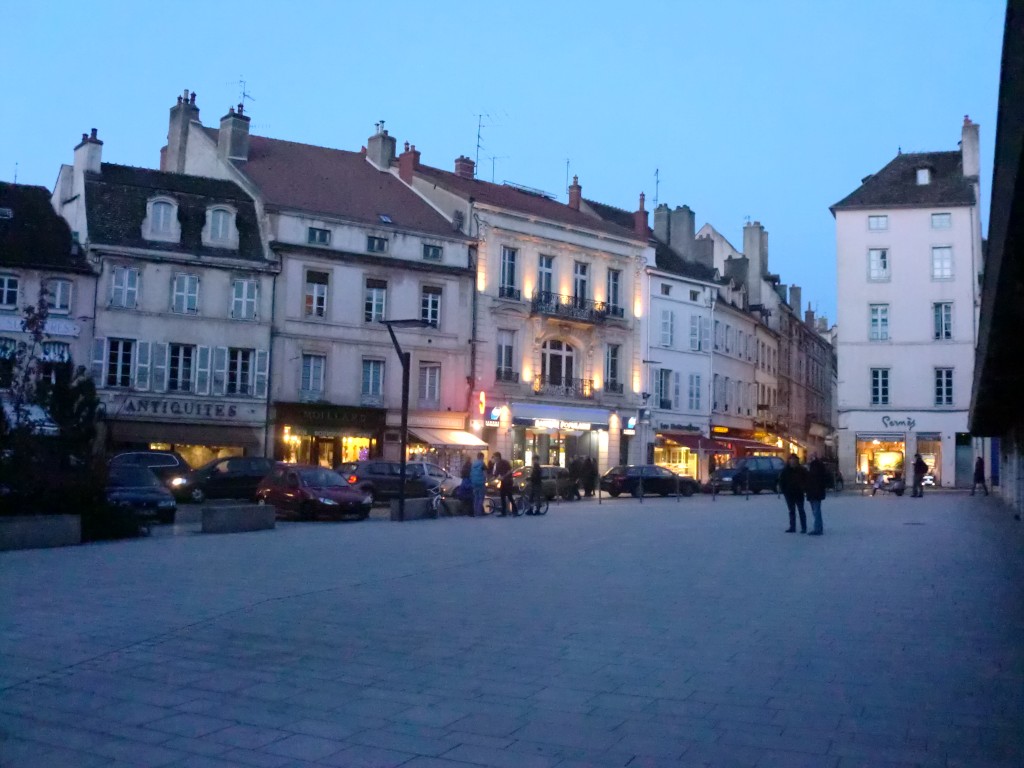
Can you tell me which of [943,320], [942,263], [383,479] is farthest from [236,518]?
[942,263]

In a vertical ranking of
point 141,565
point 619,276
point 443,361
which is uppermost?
point 619,276

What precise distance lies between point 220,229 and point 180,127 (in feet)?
26.1

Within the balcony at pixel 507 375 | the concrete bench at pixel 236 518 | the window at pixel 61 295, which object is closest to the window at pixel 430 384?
the balcony at pixel 507 375

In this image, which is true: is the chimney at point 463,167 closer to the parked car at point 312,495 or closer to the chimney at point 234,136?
the chimney at point 234,136

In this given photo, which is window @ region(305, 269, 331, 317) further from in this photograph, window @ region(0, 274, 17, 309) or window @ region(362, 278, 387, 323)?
window @ region(0, 274, 17, 309)

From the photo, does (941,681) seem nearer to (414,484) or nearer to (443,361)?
(414,484)

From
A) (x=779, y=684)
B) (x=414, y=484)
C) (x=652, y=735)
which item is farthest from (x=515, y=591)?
(x=414, y=484)

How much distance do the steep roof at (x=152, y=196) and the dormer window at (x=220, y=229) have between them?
6.7 inches

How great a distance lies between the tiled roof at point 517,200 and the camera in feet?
152

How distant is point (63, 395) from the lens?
61.5 ft

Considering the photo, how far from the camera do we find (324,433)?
40094mm

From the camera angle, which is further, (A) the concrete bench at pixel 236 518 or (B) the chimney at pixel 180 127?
(B) the chimney at pixel 180 127

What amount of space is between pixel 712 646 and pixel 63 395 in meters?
14.1

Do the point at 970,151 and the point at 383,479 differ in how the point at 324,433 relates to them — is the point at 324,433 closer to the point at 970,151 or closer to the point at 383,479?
the point at 383,479
